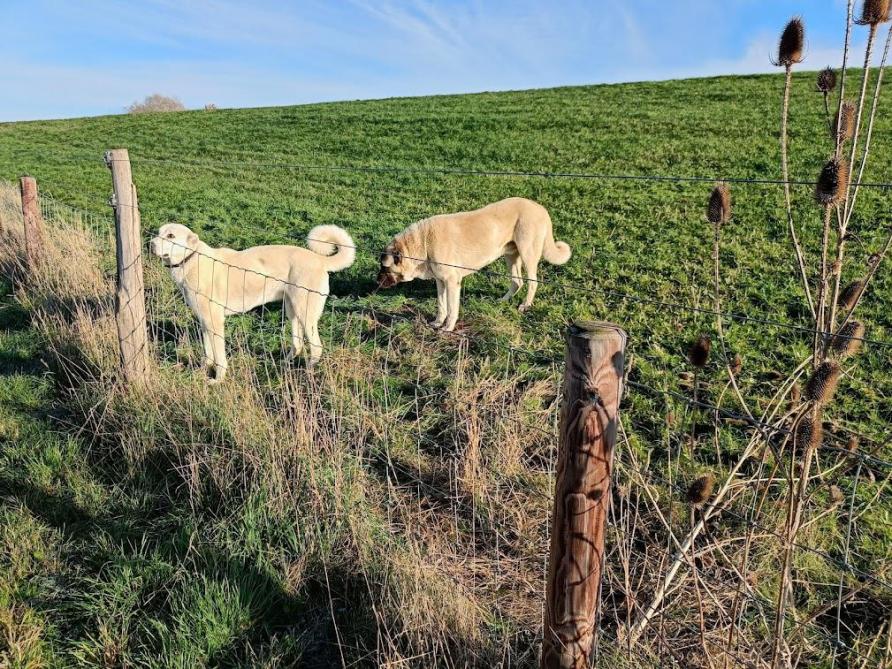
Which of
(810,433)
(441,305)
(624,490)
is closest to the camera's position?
(810,433)

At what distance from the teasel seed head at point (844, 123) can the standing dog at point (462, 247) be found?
4494mm

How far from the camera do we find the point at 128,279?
15.1ft

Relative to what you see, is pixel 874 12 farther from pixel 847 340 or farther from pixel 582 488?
pixel 582 488

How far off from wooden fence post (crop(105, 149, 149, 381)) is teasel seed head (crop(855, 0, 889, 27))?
14.6 ft

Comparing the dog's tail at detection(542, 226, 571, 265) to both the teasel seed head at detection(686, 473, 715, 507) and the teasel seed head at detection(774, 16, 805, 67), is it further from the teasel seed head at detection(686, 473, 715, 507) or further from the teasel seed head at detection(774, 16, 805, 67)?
the teasel seed head at detection(686, 473, 715, 507)

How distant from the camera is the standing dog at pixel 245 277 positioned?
541 cm

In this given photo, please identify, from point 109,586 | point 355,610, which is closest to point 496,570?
point 355,610

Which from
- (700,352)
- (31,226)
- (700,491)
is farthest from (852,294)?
(31,226)

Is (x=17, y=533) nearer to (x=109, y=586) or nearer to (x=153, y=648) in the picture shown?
(x=109, y=586)

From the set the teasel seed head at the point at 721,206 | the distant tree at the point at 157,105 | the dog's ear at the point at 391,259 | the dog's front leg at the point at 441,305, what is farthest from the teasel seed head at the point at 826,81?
the distant tree at the point at 157,105

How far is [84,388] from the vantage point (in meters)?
4.58

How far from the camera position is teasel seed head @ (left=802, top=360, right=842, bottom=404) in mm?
1655

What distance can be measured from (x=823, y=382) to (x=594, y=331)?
0.62 metres

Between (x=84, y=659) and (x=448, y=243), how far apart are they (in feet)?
17.3
